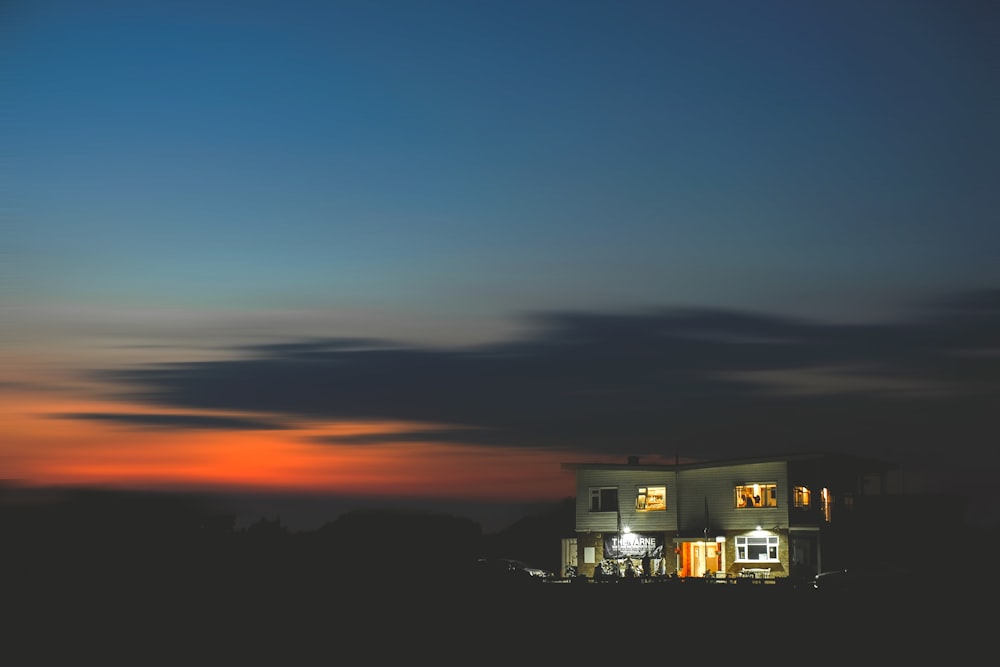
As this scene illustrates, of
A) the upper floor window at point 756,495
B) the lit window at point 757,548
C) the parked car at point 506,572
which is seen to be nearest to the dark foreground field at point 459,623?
the parked car at point 506,572

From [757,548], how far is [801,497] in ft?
9.08

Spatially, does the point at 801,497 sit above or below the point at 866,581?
above

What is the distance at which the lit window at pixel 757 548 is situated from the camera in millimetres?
49969

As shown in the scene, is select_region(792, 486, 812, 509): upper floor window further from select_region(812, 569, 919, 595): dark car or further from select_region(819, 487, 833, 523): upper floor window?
select_region(812, 569, 919, 595): dark car

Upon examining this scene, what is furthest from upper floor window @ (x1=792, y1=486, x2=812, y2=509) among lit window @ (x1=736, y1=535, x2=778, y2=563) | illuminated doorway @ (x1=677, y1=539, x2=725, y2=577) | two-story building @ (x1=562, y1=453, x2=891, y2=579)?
illuminated doorway @ (x1=677, y1=539, x2=725, y2=577)

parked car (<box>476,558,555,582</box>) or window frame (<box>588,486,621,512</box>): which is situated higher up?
window frame (<box>588,486,621,512</box>)

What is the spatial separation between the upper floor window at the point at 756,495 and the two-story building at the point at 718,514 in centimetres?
4

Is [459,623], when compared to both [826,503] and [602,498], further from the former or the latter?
[826,503]

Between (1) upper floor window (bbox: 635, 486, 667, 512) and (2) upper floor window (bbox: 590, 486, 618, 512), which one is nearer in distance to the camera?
(1) upper floor window (bbox: 635, 486, 667, 512)

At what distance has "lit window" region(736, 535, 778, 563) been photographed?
4997cm

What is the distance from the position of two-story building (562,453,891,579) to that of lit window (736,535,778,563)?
41mm

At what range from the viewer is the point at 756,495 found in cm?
5091

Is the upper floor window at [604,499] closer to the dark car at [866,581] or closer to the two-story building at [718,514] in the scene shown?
the two-story building at [718,514]

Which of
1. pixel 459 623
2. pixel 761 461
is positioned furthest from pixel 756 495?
pixel 459 623
